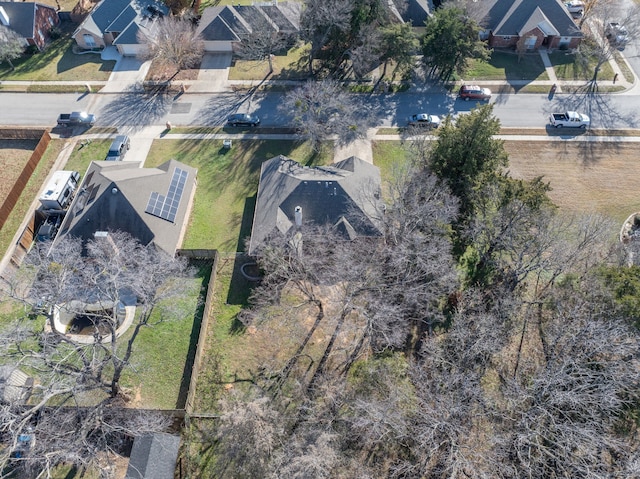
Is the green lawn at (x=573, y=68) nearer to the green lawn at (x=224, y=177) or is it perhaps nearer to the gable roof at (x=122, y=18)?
the green lawn at (x=224, y=177)

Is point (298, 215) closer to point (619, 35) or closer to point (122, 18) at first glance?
point (122, 18)

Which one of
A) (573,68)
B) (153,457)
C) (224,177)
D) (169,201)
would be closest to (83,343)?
(153,457)

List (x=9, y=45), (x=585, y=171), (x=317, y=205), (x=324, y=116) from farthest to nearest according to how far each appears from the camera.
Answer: (x=9, y=45) < (x=324, y=116) < (x=585, y=171) < (x=317, y=205)

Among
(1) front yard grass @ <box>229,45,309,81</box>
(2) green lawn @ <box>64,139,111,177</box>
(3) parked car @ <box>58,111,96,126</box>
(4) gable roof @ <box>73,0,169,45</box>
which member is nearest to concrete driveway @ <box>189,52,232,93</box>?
(1) front yard grass @ <box>229,45,309,81</box>

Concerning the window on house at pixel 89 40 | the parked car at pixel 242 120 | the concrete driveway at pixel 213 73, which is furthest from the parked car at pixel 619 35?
the window on house at pixel 89 40

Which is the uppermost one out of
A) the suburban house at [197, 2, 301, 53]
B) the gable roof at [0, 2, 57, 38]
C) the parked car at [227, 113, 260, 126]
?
the gable roof at [0, 2, 57, 38]

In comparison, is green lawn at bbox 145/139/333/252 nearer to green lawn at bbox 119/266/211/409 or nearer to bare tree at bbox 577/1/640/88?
green lawn at bbox 119/266/211/409

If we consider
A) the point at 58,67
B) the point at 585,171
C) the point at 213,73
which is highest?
the point at 58,67

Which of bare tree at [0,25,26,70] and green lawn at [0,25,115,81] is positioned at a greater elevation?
bare tree at [0,25,26,70]
